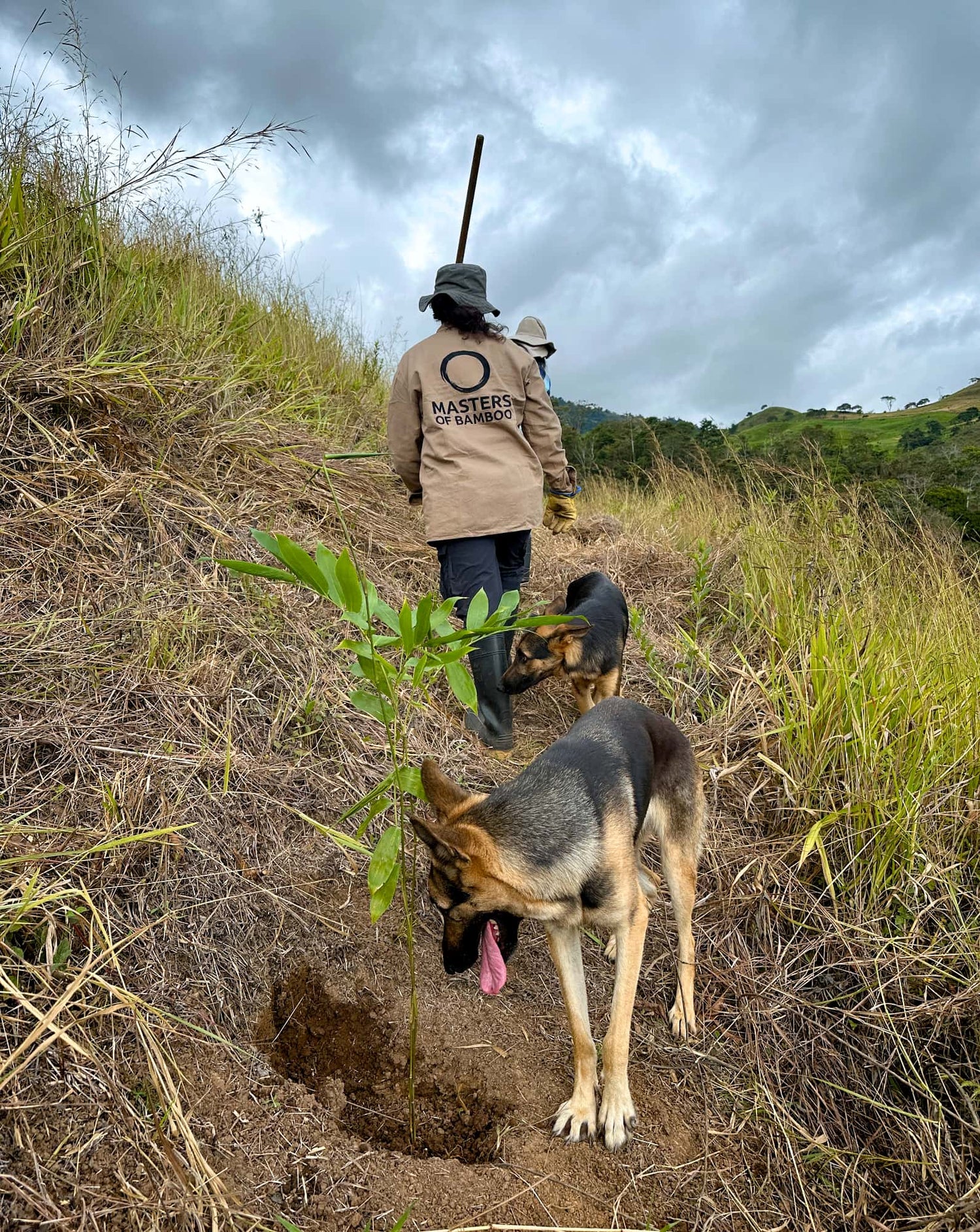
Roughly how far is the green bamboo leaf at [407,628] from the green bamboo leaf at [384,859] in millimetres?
464

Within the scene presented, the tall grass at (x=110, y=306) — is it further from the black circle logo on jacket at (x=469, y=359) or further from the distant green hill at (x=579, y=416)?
the distant green hill at (x=579, y=416)

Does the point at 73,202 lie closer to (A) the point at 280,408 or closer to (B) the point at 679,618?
(A) the point at 280,408

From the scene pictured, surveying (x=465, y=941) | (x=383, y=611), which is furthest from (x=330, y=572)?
(x=465, y=941)

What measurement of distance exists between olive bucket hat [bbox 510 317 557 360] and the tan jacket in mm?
1655

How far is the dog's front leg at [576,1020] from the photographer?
2.39 meters

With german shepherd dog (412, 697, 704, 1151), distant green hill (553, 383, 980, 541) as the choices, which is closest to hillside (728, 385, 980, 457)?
distant green hill (553, 383, 980, 541)

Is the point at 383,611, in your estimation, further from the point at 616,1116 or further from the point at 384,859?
the point at 616,1116

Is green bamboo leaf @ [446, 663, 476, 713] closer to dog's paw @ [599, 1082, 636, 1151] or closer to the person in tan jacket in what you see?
dog's paw @ [599, 1082, 636, 1151]

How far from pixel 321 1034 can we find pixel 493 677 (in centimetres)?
245

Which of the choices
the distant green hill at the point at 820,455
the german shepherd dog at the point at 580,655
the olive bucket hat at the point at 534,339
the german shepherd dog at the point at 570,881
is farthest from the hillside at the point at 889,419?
the german shepherd dog at the point at 570,881

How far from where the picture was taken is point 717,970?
2963 millimetres

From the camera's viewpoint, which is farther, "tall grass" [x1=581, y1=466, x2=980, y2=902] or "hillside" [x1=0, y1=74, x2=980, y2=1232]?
"tall grass" [x1=581, y1=466, x2=980, y2=902]

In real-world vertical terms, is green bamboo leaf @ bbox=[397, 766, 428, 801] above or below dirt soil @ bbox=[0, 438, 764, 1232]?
above

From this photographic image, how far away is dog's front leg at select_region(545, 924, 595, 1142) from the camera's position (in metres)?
2.39
